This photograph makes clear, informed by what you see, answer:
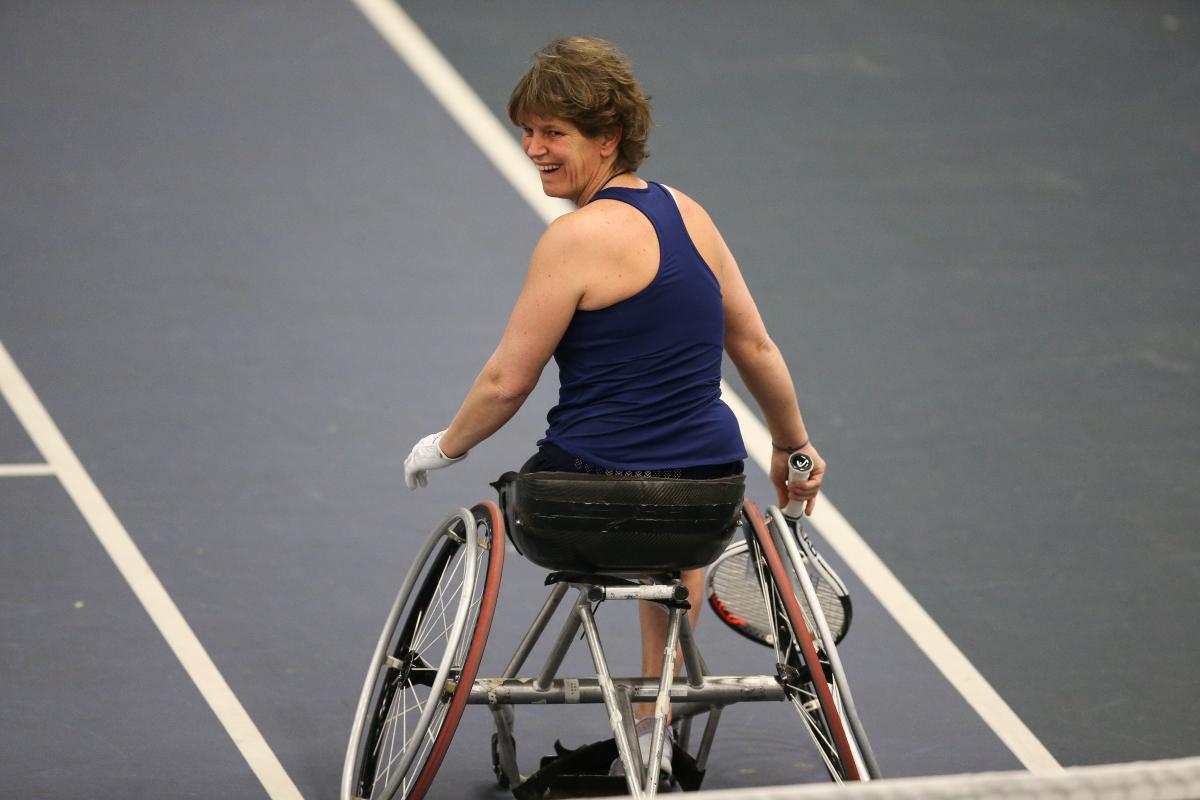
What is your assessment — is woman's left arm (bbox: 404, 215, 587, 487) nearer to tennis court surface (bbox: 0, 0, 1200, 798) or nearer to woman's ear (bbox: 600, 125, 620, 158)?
woman's ear (bbox: 600, 125, 620, 158)

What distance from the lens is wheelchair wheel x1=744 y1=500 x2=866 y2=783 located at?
3.27m

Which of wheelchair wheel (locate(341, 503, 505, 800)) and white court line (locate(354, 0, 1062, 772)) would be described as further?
white court line (locate(354, 0, 1062, 772))

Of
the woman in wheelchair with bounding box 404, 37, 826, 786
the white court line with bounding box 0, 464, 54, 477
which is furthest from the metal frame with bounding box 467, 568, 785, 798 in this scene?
the white court line with bounding box 0, 464, 54, 477

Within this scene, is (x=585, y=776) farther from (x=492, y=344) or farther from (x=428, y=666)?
(x=492, y=344)

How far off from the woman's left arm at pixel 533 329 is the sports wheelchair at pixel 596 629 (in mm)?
159

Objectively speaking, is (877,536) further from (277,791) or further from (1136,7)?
(1136,7)

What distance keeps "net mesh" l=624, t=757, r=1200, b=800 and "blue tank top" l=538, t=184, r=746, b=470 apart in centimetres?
107

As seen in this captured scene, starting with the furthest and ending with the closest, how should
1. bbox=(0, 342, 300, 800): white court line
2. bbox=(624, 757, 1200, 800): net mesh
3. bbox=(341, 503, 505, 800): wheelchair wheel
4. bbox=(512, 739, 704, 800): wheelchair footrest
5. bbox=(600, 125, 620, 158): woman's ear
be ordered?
bbox=(0, 342, 300, 800): white court line < bbox=(512, 739, 704, 800): wheelchair footrest < bbox=(600, 125, 620, 158): woman's ear < bbox=(341, 503, 505, 800): wheelchair wheel < bbox=(624, 757, 1200, 800): net mesh

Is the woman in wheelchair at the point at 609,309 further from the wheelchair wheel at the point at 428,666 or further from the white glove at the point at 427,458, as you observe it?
the wheelchair wheel at the point at 428,666

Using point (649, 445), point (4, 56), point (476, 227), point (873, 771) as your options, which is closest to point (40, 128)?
point (4, 56)

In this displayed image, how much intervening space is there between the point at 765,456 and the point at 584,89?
102 inches

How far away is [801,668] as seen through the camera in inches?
136

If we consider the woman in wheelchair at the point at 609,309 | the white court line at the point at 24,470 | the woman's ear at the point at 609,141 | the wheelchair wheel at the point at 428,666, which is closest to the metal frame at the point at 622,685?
the wheelchair wheel at the point at 428,666

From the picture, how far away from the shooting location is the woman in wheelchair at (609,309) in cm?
336
